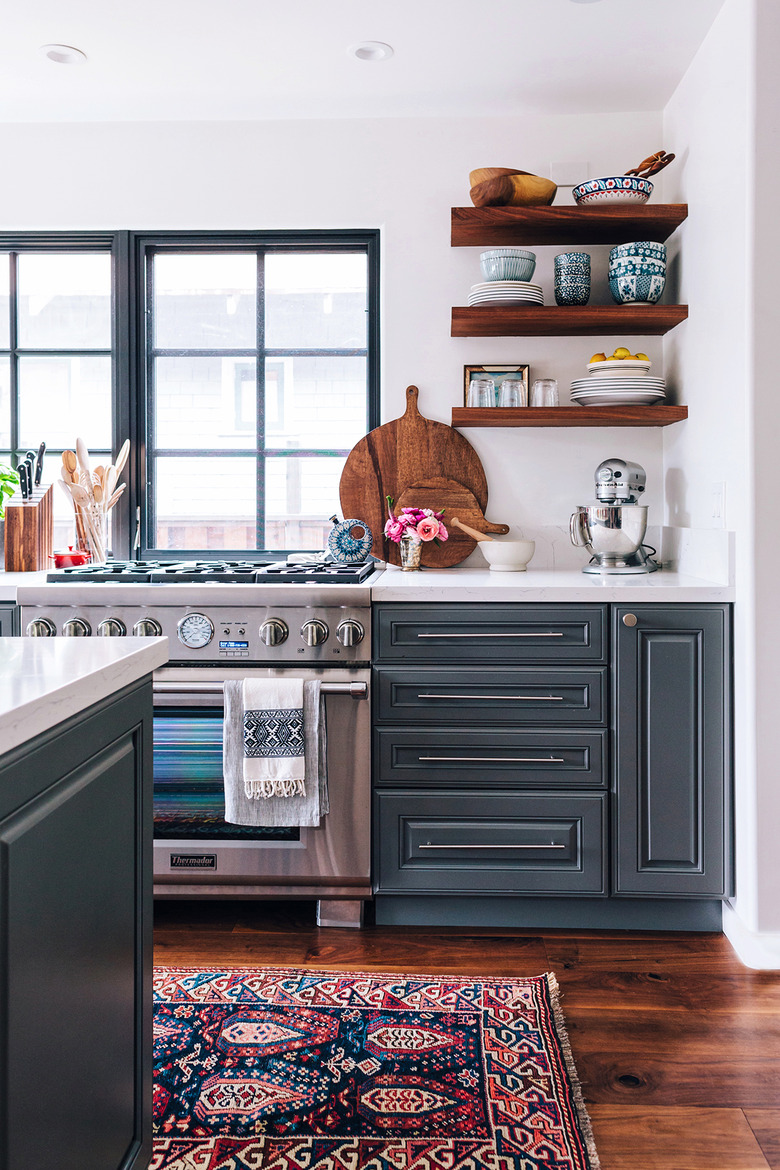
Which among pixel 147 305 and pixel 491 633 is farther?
pixel 147 305

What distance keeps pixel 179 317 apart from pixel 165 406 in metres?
0.32

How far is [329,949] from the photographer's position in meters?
2.22

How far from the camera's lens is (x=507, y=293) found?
266cm

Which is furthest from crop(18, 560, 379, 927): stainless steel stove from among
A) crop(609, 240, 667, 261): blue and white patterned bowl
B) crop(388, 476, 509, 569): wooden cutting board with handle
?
crop(609, 240, 667, 261): blue and white patterned bowl

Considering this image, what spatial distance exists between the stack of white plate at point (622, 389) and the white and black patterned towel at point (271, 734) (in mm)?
1297

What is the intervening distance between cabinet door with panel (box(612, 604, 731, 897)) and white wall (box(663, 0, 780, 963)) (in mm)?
47

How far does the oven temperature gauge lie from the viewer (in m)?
2.30

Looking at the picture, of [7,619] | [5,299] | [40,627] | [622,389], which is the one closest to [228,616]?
[40,627]

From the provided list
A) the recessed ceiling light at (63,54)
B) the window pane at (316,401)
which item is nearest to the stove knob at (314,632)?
the window pane at (316,401)

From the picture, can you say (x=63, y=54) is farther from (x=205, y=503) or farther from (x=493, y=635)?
(x=493, y=635)

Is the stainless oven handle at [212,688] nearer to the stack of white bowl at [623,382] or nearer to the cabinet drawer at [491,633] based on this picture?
the cabinet drawer at [491,633]

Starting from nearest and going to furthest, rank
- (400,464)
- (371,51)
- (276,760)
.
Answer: (276,760) → (371,51) → (400,464)

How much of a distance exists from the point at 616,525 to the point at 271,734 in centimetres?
118

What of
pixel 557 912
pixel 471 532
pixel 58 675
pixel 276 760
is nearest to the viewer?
pixel 58 675
